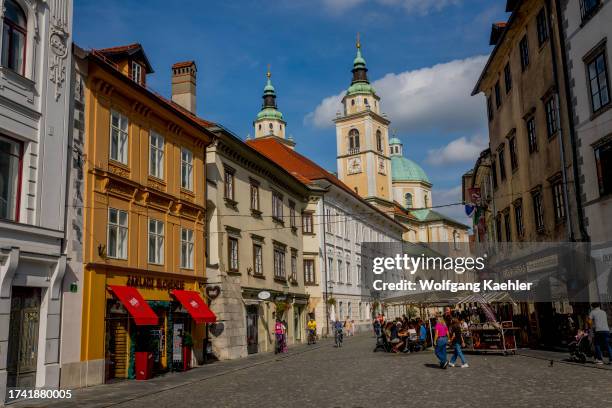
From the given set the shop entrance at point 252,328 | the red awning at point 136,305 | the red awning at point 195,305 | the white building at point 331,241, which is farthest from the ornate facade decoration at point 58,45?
the white building at point 331,241

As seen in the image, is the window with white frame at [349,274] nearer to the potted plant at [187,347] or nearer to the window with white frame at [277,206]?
the window with white frame at [277,206]

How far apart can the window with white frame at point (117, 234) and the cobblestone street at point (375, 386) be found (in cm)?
415

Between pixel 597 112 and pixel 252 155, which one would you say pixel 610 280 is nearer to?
pixel 597 112

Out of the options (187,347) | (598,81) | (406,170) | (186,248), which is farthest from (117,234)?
→ (406,170)

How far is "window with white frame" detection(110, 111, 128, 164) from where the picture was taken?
20.3 m

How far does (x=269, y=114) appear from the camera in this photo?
10825 centimetres

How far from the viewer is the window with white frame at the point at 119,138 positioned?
798 inches

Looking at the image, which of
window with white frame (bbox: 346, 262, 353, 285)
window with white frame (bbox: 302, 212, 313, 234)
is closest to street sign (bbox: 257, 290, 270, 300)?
window with white frame (bbox: 302, 212, 313, 234)

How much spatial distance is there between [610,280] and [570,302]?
286 cm

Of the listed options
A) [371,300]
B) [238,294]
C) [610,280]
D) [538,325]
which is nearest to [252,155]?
[238,294]

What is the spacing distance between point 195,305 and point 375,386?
10270 millimetres

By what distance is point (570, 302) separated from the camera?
22.8 metres

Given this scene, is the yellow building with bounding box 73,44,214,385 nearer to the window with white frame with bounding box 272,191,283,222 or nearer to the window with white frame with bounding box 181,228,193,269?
the window with white frame with bounding box 181,228,193,269

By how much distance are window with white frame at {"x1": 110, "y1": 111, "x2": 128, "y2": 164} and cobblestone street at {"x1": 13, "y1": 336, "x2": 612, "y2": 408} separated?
7389mm
